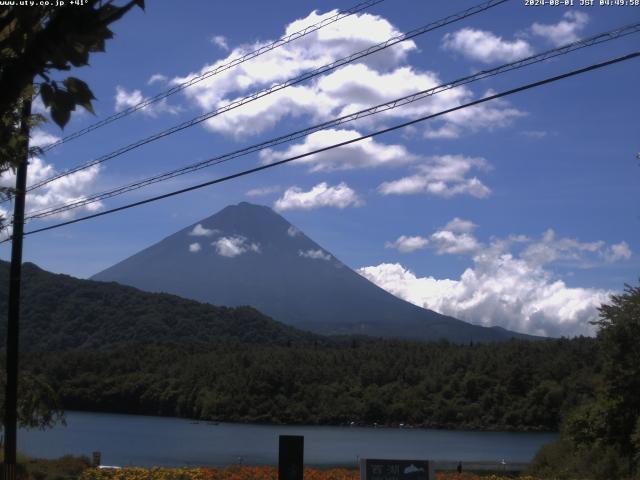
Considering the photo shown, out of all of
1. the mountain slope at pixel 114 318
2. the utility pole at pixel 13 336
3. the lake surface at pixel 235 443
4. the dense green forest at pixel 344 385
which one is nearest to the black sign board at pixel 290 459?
the utility pole at pixel 13 336

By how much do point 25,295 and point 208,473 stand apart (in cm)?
13998

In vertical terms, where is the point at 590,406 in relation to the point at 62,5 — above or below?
below

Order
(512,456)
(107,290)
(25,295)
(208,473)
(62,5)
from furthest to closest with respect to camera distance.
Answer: (107,290) → (25,295) → (512,456) → (208,473) → (62,5)

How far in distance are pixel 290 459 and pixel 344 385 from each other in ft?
315

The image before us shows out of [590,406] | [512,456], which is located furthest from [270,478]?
[512,456]

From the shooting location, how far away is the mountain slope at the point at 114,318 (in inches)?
5871

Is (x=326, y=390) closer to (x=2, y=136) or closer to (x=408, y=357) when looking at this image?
(x=408, y=357)

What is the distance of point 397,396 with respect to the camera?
104 m

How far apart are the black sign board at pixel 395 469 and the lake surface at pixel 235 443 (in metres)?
29.7

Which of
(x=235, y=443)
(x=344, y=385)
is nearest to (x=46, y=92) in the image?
(x=235, y=443)

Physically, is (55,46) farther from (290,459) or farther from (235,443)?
(235,443)

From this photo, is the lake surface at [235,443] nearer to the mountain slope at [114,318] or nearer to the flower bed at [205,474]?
the flower bed at [205,474]

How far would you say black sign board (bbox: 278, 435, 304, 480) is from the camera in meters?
12.0

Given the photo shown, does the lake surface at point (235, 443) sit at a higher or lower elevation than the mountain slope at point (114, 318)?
lower
